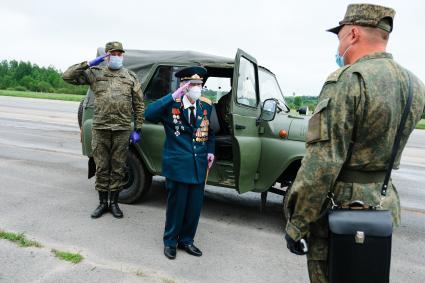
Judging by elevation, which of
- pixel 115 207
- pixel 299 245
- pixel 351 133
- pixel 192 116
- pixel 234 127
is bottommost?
pixel 115 207

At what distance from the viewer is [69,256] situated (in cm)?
380

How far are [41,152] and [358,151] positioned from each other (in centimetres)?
860

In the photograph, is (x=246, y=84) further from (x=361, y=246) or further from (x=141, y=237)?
(x=361, y=246)

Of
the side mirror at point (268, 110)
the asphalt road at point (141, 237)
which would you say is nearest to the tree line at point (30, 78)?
the asphalt road at point (141, 237)

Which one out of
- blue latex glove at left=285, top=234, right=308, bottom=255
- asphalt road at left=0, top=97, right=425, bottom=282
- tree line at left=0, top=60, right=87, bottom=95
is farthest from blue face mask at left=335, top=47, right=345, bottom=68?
tree line at left=0, top=60, right=87, bottom=95

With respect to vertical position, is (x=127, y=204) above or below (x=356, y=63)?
below

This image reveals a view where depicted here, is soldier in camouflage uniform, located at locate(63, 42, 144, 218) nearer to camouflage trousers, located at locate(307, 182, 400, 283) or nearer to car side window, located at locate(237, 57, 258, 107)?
car side window, located at locate(237, 57, 258, 107)

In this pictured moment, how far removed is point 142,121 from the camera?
5227 mm

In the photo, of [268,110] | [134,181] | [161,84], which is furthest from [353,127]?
[134,181]

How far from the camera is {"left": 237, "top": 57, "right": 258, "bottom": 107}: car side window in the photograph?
4.98 m

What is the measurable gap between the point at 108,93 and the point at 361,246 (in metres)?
3.79

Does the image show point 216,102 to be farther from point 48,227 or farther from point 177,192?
point 48,227

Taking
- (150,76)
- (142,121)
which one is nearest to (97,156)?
(142,121)

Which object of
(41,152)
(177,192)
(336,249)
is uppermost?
(336,249)
